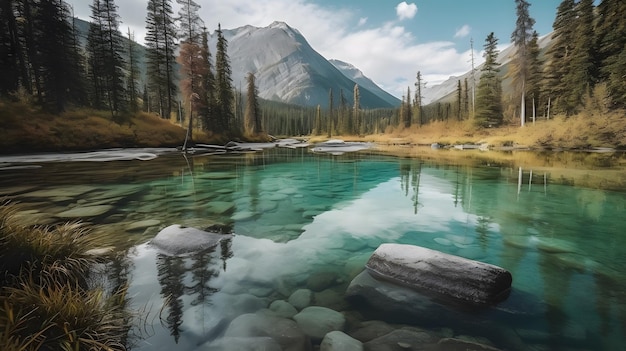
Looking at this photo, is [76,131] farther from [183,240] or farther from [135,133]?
[183,240]

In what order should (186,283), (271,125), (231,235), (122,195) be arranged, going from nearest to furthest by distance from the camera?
(186,283)
(231,235)
(122,195)
(271,125)

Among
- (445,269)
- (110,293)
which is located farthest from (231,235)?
(445,269)

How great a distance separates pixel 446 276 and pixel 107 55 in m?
40.9

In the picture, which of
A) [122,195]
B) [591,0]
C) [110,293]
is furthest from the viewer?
[591,0]

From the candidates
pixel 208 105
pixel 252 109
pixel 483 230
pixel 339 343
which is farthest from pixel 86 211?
pixel 252 109

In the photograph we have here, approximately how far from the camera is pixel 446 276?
3783 millimetres

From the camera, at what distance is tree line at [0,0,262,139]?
81.8 feet

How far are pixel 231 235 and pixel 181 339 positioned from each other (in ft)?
11.4

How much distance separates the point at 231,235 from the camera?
6.32 m

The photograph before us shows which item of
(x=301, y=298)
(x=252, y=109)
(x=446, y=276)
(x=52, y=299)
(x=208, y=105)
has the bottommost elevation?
(x=301, y=298)

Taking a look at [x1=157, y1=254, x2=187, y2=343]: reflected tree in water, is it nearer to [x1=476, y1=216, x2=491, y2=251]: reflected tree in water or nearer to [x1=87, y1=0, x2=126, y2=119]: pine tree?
[x1=476, y1=216, x2=491, y2=251]: reflected tree in water

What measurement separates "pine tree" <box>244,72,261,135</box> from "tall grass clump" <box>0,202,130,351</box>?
49475 mm

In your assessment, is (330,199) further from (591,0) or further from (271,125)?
(271,125)

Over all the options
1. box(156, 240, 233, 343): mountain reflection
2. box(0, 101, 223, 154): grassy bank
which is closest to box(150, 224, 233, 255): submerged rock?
A: box(156, 240, 233, 343): mountain reflection
